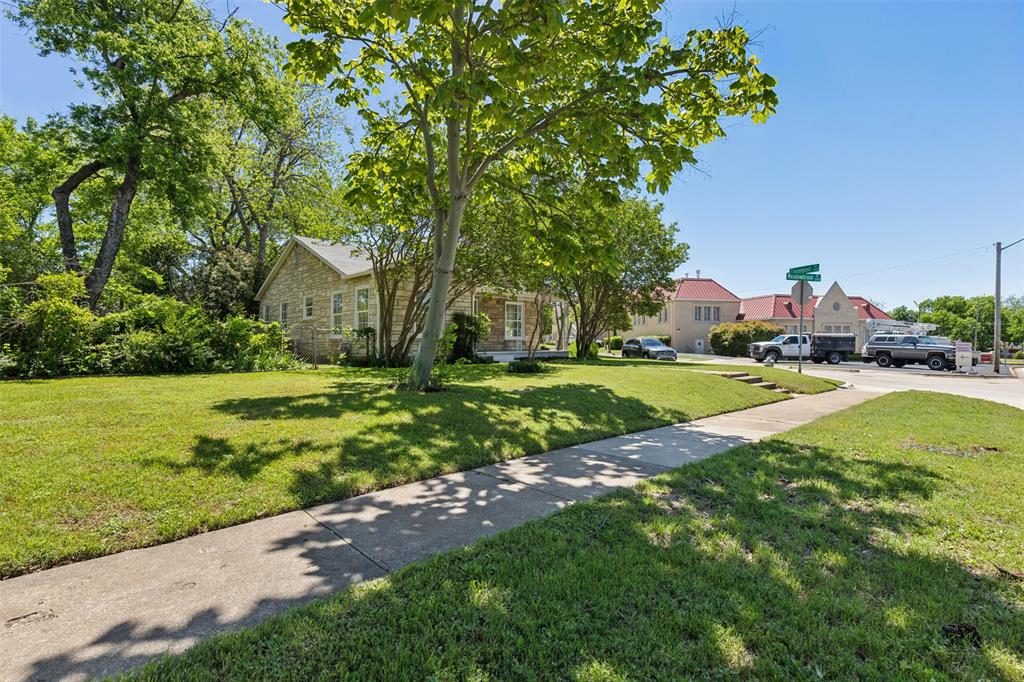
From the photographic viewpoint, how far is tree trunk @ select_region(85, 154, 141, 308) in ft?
49.0

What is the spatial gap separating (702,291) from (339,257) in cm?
3551

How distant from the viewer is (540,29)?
5.93m

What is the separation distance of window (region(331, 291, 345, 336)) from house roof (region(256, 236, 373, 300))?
124 cm

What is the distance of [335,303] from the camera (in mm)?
18969

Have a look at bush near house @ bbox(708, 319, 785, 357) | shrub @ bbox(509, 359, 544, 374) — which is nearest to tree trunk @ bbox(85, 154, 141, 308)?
shrub @ bbox(509, 359, 544, 374)

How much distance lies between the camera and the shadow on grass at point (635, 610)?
1922 mm

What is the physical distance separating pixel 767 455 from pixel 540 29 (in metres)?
5.80

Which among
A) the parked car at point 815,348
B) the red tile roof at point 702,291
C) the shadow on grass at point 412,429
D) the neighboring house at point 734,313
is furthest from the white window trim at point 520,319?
the red tile roof at point 702,291

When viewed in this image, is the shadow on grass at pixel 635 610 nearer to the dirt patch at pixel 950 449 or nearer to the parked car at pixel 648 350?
the dirt patch at pixel 950 449

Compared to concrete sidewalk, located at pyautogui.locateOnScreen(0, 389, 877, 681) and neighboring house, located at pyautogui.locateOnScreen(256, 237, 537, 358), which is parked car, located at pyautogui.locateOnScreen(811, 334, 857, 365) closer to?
neighboring house, located at pyautogui.locateOnScreen(256, 237, 537, 358)

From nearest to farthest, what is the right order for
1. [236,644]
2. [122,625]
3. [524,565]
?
[236,644] < [122,625] < [524,565]

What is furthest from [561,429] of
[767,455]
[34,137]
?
[34,137]

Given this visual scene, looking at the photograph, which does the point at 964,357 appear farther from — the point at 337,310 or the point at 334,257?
the point at 334,257

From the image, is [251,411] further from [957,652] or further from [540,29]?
[957,652]
